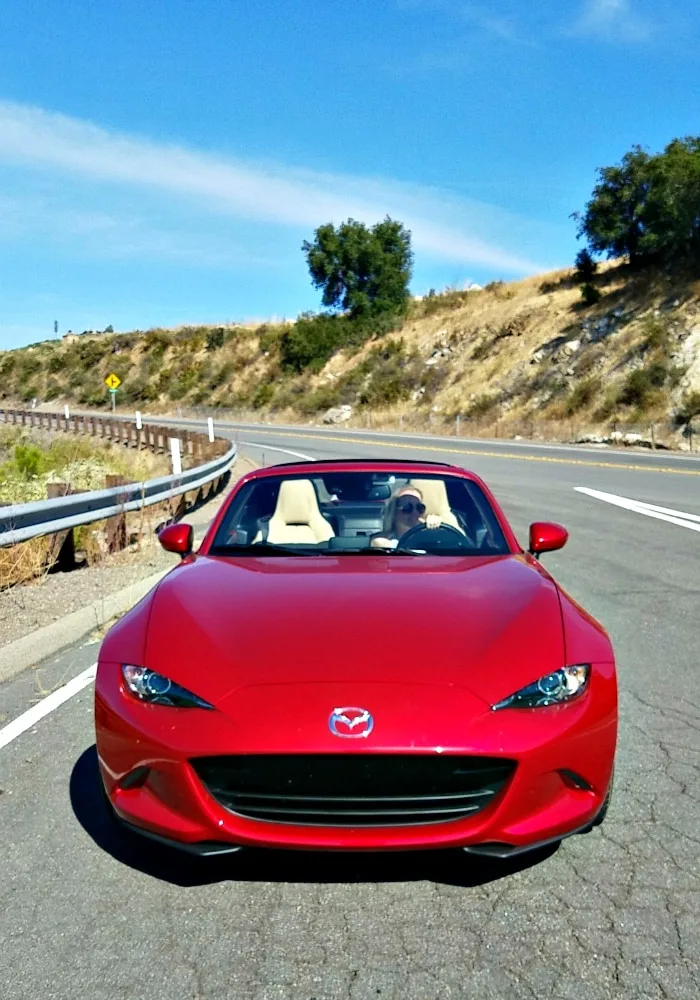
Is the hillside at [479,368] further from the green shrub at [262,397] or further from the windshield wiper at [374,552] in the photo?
the windshield wiper at [374,552]

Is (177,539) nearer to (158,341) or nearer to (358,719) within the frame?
(358,719)

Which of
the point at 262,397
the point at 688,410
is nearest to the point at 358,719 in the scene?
the point at 688,410

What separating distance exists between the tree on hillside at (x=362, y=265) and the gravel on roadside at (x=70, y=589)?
209 ft

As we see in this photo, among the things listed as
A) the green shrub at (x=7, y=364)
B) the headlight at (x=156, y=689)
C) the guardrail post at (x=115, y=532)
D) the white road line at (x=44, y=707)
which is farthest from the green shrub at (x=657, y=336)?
the green shrub at (x=7, y=364)

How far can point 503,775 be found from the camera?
120 inches

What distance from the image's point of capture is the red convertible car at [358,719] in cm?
299

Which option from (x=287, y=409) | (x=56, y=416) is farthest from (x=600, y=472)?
(x=287, y=409)

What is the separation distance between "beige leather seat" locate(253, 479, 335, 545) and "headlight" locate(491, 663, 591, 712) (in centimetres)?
206

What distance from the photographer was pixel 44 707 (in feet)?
17.5

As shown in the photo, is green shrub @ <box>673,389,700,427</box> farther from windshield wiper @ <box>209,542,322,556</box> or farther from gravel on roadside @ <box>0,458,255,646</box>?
windshield wiper @ <box>209,542,322,556</box>

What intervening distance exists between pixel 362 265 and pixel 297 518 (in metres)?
72.3

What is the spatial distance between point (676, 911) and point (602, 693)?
70cm

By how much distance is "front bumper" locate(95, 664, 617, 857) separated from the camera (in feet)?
9.76

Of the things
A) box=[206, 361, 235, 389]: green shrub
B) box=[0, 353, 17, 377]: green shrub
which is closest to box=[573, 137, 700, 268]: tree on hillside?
box=[206, 361, 235, 389]: green shrub
